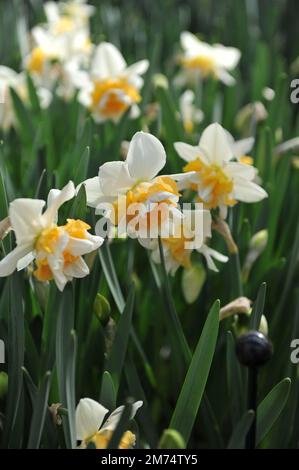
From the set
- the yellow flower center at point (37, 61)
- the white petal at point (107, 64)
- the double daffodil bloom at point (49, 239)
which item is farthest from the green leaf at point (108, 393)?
the yellow flower center at point (37, 61)

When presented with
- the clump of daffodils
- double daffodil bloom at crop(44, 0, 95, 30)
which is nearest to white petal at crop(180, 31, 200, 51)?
the clump of daffodils

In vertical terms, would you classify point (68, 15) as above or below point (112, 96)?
above

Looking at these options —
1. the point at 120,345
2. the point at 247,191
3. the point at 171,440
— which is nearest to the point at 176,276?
the point at 247,191

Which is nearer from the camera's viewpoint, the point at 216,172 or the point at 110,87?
the point at 216,172

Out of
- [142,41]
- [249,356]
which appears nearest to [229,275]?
[249,356]

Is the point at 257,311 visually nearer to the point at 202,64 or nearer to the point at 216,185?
the point at 216,185

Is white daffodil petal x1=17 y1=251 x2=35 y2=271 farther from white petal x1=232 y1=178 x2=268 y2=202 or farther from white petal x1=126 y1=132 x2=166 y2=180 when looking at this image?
white petal x1=232 y1=178 x2=268 y2=202
